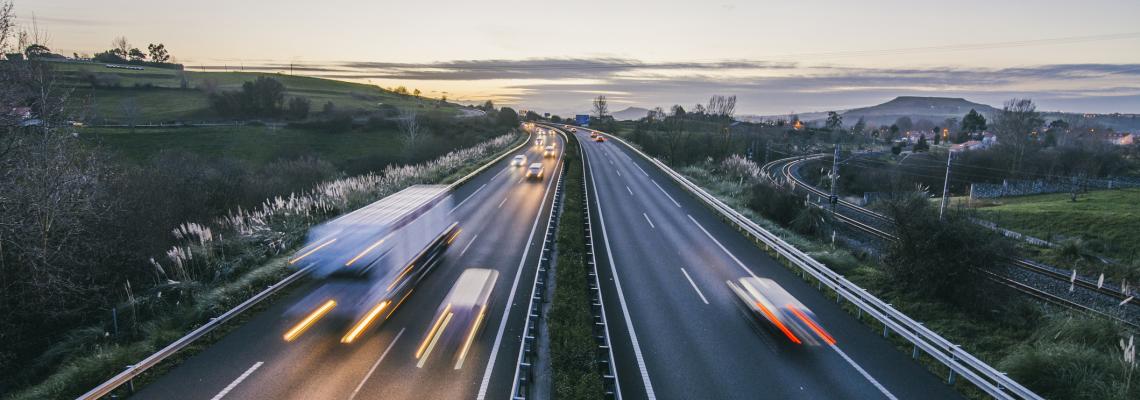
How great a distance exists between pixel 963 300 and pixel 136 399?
807 inches

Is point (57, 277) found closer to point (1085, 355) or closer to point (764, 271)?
point (764, 271)

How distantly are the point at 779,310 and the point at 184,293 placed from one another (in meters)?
17.9

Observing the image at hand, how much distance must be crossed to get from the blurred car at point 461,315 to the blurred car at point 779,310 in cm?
817

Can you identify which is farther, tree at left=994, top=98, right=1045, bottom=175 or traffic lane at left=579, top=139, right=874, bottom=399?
tree at left=994, top=98, right=1045, bottom=175

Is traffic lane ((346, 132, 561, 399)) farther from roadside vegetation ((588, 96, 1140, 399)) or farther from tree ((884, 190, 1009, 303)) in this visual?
tree ((884, 190, 1009, 303))

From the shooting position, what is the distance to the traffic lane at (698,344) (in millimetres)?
11109

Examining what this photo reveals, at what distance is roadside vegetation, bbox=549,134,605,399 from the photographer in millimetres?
10594

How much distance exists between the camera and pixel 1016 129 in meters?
68.8

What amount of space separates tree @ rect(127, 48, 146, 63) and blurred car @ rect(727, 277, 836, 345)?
18039 centimetres

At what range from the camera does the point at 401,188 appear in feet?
119

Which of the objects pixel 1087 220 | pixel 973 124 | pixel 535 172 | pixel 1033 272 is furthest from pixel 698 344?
pixel 973 124

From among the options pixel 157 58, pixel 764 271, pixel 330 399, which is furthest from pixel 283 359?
pixel 157 58

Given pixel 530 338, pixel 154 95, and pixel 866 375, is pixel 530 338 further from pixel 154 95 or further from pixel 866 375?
pixel 154 95

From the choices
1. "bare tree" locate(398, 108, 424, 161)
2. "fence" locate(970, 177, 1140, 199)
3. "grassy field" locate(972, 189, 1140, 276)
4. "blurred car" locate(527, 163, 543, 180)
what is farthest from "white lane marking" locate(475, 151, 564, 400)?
"fence" locate(970, 177, 1140, 199)
